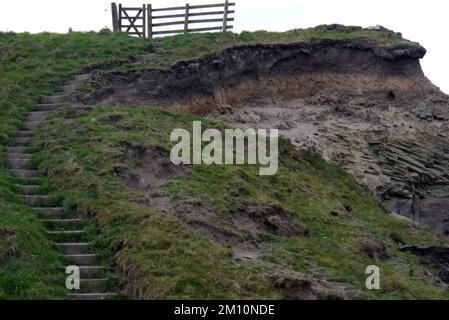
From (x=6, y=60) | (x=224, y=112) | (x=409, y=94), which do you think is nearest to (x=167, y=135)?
(x=224, y=112)

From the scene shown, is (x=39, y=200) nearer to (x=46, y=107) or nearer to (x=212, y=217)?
(x=212, y=217)

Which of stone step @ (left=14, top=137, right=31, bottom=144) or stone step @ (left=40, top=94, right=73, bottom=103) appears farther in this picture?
stone step @ (left=40, top=94, right=73, bottom=103)

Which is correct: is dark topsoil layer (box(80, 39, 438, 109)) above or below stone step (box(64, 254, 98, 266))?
above

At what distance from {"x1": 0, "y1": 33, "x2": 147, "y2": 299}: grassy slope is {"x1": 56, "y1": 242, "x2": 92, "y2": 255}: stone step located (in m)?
0.31

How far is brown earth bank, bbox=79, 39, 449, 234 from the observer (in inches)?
→ 1080

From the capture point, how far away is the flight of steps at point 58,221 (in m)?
16.1

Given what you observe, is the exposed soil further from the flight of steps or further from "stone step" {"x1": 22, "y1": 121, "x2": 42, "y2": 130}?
"stone step" {"x1": 22, "y1": 121, "x2": 42, "y2": 130}

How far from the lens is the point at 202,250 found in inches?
648

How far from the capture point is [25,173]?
69.6 feet

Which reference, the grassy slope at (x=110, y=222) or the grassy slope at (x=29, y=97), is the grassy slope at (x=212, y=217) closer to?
the grassy slope at (x=110, y=222)

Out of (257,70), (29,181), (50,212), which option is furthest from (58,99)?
(257,70)

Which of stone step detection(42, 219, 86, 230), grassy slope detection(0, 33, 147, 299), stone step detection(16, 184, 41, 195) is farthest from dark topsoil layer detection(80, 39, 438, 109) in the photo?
stone step detection(42, 219, 86, 230)
